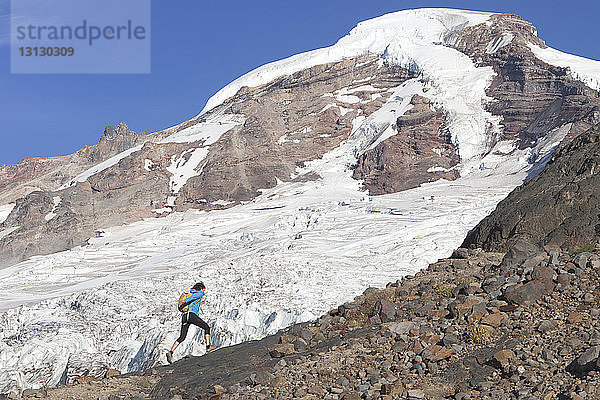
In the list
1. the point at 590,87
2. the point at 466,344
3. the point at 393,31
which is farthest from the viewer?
the point at 393,31

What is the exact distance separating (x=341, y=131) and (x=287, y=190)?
21.6 metres

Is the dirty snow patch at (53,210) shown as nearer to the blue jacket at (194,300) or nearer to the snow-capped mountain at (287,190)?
the snow-capped mountain at (287,190)

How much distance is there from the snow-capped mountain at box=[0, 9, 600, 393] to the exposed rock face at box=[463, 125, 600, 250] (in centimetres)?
1745

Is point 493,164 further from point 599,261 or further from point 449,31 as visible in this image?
point 599,261

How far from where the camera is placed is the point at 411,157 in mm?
84562

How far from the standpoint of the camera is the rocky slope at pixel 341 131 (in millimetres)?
Result: 81312

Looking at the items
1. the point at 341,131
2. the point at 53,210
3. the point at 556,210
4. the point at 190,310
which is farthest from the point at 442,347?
the point at 341,131

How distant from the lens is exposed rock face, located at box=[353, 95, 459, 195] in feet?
261

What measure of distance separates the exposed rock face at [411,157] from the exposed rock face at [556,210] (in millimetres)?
63755

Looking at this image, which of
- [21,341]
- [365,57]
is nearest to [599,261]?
[21,341]

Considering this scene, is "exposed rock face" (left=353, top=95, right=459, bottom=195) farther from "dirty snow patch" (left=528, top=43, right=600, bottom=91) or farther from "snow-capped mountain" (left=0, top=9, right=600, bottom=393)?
"dirty snow patch" (left=528, top=43, right=600, bottom=91)

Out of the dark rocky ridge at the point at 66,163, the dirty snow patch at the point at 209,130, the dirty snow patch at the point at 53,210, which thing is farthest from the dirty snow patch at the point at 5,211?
the dirty snow patch at the point at 209,130

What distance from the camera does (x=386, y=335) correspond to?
30.0 ft

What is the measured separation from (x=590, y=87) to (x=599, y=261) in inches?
3262
